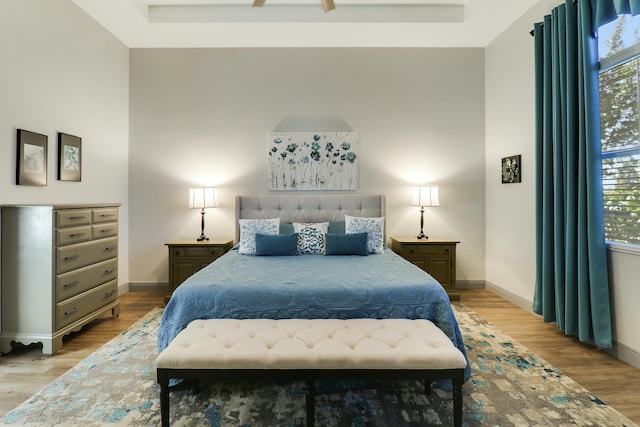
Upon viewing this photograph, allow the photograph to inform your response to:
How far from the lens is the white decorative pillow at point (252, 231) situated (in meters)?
3.58

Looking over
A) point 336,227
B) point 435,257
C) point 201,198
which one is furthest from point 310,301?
point 201,198

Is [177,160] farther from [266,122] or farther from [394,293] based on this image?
[394,293]

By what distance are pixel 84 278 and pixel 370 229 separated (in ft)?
9.47

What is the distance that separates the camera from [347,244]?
346cm

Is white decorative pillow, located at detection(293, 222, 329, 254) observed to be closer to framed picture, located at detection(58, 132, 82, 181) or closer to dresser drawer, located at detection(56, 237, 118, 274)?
dresser drawer, located at detection(56, 237, 118, 274)

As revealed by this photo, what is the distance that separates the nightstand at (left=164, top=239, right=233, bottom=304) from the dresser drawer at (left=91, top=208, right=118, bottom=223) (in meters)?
0.71

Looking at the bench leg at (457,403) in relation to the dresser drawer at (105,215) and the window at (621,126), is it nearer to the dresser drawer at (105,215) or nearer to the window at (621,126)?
the window at (621,126)

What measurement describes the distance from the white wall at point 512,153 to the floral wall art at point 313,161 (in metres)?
1.83

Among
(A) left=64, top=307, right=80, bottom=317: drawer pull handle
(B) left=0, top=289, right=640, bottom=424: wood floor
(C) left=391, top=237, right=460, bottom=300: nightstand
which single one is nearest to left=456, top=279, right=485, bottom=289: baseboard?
(C) left=391, top=237, right=460, bottom=300: nightstand

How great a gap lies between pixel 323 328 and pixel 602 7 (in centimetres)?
319

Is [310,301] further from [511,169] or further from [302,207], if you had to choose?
[511,169]

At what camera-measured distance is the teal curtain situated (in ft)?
8.40

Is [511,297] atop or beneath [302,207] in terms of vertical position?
beneath

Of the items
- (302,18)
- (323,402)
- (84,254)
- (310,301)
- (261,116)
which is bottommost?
(323,402)
